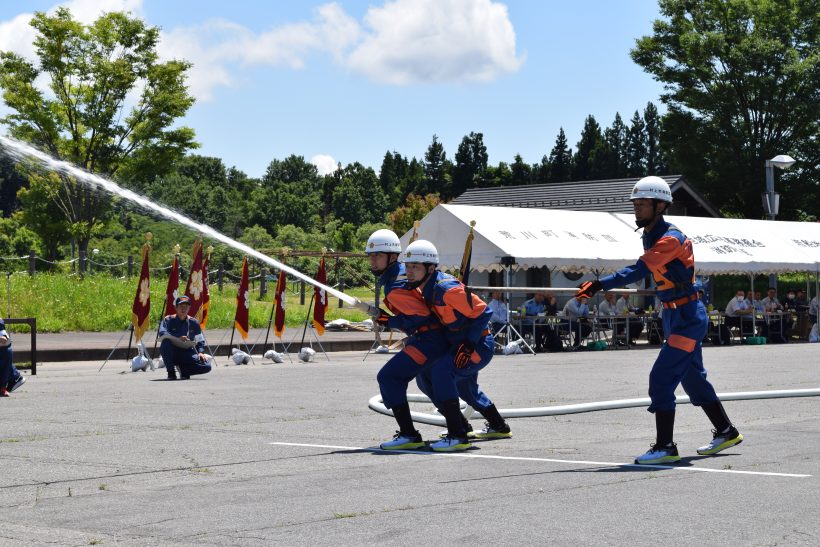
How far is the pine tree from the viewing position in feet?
342

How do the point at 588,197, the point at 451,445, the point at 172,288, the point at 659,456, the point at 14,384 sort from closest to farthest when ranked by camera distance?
the point at 659,456, the point at 451,445, the point at 14,384, the point at 172,288, the point at 588,197

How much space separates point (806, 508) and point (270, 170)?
329 ft

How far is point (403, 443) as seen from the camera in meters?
9.91

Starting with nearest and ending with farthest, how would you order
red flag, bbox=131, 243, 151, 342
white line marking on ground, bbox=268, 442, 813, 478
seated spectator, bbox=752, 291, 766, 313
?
white line marking on ground, bbox=268, 442, 813, 478
red flag, bbox=131, 243, 151, 342
seated spectator, bbox=752, 291, 766, 313


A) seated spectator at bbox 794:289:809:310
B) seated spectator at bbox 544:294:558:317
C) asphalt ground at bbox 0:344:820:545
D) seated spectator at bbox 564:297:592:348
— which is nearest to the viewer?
asphalt ground at bbox 0:344:820:545

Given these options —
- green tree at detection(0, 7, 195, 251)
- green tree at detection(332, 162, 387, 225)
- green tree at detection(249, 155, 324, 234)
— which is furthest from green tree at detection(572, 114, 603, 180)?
green tree at detection(0, 7, 195, 251)

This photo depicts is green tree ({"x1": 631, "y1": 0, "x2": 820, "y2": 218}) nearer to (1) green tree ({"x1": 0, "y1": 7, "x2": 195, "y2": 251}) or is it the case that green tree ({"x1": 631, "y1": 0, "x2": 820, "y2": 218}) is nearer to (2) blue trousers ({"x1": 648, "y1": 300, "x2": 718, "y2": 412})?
(1) green tree ({"x1": 0, "y1": 7, "x2": 195, "y2": 251})

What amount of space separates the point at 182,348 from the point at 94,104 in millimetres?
21573

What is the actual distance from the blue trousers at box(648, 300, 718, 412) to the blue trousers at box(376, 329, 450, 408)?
1.81m

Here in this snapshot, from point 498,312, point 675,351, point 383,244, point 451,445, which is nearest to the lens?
point 675,351

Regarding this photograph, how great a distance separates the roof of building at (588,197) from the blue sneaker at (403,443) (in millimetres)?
38592

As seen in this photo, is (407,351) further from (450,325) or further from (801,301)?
(801,301)

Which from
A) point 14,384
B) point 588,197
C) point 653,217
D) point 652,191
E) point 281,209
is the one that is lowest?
point 14,384

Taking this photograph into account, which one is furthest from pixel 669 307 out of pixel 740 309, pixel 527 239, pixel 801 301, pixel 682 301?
pixel 801 301
